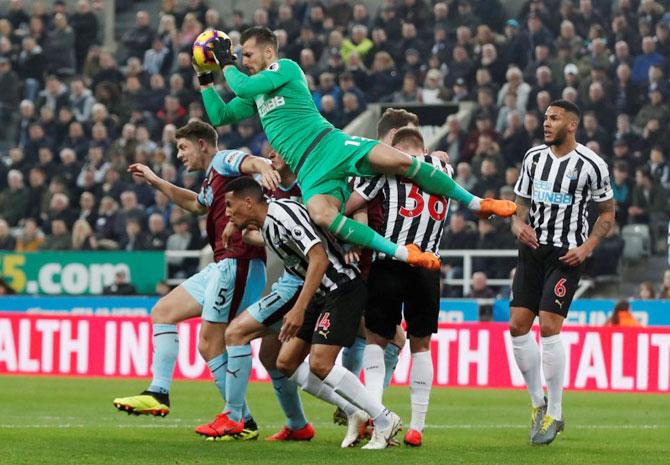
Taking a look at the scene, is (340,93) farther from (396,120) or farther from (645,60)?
(396,120)

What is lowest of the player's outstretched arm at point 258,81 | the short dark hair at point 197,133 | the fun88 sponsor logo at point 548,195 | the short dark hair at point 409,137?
the fun88 sponsor logo at point 548,195

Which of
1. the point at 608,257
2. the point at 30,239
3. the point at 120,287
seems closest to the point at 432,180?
the point at 608,257

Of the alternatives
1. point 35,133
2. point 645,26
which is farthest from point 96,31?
point 645,26

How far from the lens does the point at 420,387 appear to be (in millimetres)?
10359

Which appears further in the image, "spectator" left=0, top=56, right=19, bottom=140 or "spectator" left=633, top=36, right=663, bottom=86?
"spectator" left=0, top=56, right=19, bottom=140

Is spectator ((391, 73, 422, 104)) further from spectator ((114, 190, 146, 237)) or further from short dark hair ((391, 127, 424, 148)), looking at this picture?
short dark hair ((391, 127, 424, 148))

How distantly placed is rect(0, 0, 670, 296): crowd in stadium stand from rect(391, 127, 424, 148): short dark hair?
1096 cm

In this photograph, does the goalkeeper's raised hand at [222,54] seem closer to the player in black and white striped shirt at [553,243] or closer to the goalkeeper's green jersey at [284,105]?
the goalkeeper's green jersey at [284,105]

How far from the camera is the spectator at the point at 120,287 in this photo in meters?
22.3

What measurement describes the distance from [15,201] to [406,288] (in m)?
16.5

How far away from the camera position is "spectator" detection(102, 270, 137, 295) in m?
22.3

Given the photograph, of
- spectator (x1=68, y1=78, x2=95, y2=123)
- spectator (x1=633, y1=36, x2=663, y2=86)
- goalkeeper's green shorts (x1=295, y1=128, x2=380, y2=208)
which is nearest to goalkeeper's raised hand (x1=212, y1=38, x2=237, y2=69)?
goalkeeper's green shorts (x1=295, y1=128, x2=380, y2=208)

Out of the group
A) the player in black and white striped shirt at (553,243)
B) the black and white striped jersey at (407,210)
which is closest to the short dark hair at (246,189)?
the black and white striped jersey at (407,210)

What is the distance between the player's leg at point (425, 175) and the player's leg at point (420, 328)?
56cm
